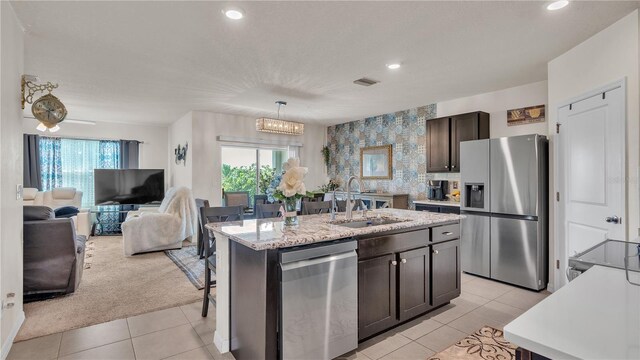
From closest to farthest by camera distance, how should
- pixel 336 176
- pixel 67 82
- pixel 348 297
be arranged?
pixel 348 297 < pixel 67 82 < pixel 336 176

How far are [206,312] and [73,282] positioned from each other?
1.79m

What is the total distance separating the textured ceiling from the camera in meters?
2.43

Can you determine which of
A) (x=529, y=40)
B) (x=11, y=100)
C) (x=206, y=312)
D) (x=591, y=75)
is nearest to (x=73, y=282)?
(x=206, y=312)

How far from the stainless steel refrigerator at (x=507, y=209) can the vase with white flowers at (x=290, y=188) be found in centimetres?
232

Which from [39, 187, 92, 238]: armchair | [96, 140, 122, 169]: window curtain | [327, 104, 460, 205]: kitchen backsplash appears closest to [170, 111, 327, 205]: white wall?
[96, 140, 122, 169]: window curtain

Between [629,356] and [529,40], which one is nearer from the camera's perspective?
[629,356]

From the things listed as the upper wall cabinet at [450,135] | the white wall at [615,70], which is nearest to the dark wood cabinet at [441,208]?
the upper wall cabinet at [450,135]

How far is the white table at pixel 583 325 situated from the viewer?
2.38 ft

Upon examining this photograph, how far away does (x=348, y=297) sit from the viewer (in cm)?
219

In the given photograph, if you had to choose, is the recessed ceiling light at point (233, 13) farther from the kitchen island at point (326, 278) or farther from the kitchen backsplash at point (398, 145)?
the kitchen backsplash at point (398, 145)

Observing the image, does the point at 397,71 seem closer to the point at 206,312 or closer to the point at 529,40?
the point at 529,40

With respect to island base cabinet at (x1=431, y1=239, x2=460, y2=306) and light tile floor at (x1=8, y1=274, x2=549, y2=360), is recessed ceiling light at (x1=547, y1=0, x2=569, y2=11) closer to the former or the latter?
island base cabinet at (x1=431, y1=239, x2=460, y2=306)

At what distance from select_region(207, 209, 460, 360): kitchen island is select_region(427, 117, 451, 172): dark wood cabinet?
2.16m

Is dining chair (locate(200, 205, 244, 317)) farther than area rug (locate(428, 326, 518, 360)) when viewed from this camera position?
Yes
